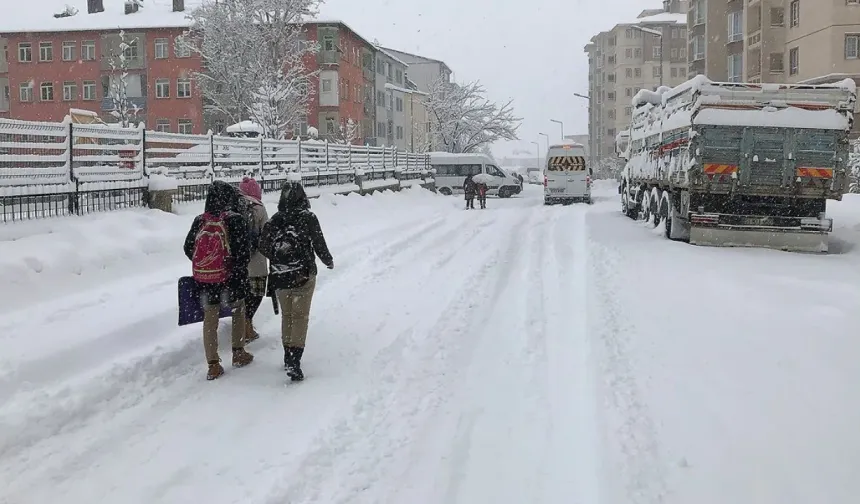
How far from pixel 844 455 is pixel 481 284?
639 centimetres

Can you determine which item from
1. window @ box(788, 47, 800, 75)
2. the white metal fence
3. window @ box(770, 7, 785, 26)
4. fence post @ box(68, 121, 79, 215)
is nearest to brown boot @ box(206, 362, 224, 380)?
the white metal fence

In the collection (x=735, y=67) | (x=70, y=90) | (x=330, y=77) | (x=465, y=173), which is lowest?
(x=465, y=173)

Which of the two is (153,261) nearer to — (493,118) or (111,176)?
(111,176)

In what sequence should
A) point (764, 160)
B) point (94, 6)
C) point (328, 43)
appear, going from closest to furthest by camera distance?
point (764, 160), point (328, 43), point (94, 6)

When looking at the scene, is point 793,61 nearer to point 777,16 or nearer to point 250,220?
point 777,16

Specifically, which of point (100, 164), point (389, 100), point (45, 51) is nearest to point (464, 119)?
point (389, 100)

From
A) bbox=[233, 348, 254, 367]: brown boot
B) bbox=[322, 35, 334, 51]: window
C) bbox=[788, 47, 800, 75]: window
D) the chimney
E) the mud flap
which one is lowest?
bbox=[233, 348, 254, 367]: brown boot

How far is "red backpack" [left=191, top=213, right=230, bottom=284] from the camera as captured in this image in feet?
21.1

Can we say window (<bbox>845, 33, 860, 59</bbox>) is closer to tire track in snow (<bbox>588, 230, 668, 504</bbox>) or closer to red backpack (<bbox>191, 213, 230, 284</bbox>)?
tire track in snow (<bbox>588, 230, 668, 504</bbox>)

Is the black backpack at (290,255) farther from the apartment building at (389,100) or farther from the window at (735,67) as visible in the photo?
the apartment building at (389,100)

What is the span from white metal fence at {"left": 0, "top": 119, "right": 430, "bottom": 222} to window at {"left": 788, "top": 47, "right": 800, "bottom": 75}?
31.7 metres

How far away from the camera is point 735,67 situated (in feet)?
157

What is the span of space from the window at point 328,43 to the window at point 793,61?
32818mm

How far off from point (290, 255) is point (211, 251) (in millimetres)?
651
